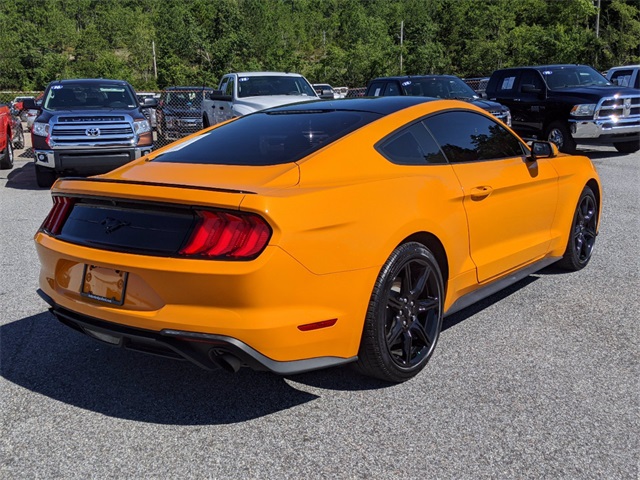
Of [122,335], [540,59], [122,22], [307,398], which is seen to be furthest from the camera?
[122,22]

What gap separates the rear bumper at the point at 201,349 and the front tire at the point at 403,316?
259mm

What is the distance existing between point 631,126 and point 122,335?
544 inches

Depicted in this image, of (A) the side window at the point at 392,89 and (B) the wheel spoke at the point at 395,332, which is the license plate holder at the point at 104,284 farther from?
(A) the side window at the point at 392,89

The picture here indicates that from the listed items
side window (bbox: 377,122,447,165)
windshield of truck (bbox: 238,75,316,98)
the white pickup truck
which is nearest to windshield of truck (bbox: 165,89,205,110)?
the white pickup truck

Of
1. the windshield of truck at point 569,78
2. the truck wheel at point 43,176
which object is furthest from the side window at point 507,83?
the truck wheel at point 43,176

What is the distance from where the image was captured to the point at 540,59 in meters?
50.3

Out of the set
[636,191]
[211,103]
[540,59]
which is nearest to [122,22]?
[540,59]

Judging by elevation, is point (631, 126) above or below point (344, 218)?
below

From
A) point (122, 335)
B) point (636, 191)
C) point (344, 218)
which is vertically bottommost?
point (636, 191)

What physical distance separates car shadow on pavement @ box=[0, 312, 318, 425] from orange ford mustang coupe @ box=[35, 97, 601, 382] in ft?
1.33

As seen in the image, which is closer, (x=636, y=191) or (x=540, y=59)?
(x=636, y=191)

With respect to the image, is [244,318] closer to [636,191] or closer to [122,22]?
[636,191]

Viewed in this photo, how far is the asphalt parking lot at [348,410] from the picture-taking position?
9.35 ft

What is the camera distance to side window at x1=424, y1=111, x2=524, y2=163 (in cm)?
421
